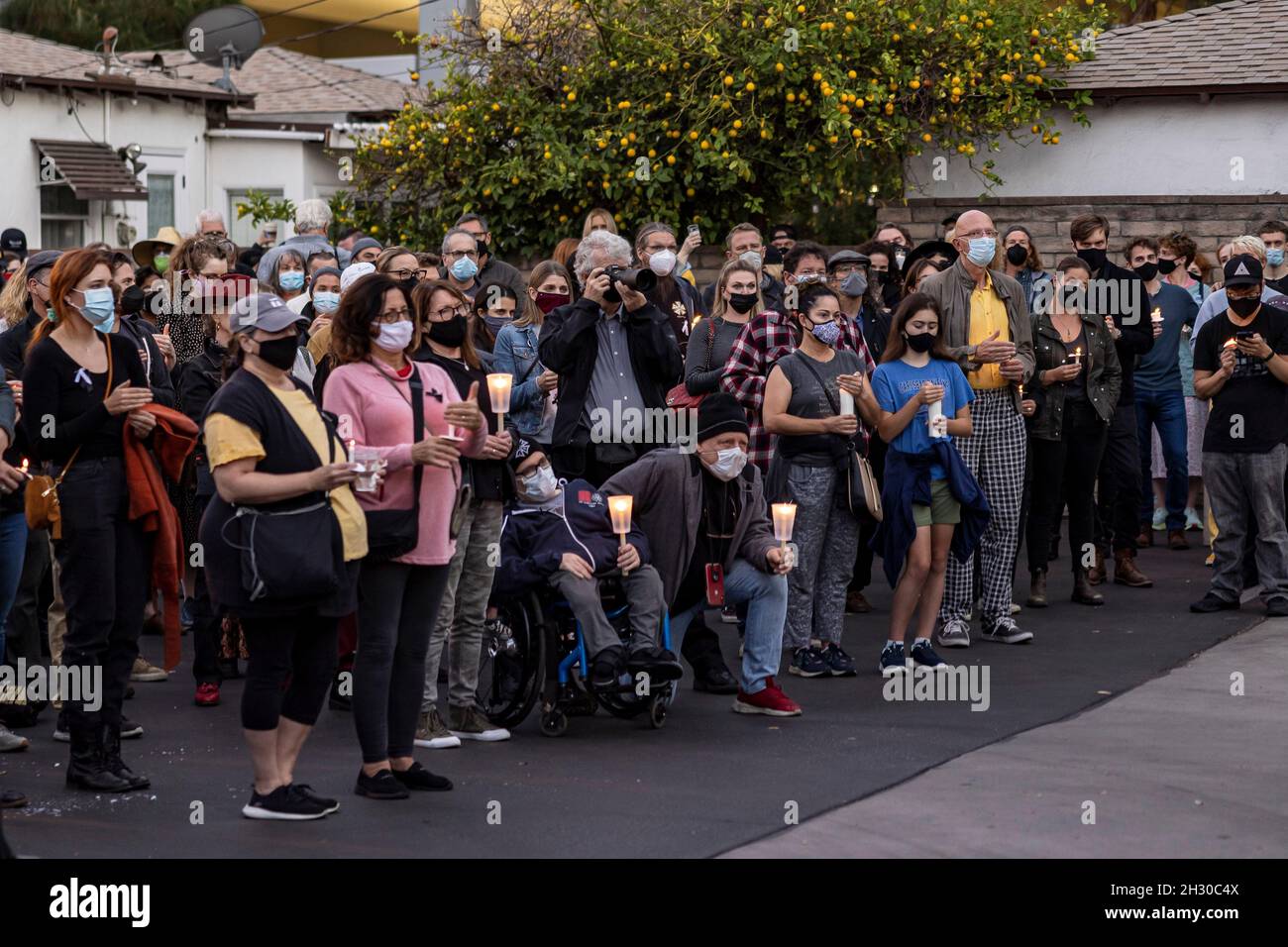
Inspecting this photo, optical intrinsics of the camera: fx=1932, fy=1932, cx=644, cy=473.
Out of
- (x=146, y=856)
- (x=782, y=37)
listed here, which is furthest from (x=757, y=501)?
(x=782, y=37)

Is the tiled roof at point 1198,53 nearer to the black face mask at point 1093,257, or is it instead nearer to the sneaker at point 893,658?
the black face mask at point 1093,257

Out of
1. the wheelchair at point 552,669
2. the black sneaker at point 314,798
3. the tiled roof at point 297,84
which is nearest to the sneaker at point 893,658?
the wheelchair at point 552,669

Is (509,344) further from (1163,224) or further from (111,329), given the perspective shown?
(1163,224)

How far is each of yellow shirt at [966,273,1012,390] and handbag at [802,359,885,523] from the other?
47.5 inches

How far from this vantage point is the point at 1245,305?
11906 mm

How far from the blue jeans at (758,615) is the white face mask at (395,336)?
231cm

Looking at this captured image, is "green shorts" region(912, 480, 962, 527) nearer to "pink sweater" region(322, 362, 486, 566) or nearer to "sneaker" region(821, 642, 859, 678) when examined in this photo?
"sneaker" region(821, 642, 859, 678)

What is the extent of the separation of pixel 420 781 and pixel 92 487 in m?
1.76

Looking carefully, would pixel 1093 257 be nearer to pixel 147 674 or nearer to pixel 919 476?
pixel 919 476

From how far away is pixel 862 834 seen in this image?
6.93 metres

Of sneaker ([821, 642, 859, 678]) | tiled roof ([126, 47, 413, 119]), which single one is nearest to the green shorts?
sneaker ([821, 642, 859, 678])

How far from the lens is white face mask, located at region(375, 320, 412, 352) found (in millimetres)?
7543

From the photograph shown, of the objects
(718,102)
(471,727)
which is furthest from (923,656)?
(718,102)

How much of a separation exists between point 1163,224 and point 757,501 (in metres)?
8.08
